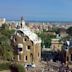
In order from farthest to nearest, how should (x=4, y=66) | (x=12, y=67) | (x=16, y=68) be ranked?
(x=4, y=66) < (x=12, y=67) < (x=16, y=68)

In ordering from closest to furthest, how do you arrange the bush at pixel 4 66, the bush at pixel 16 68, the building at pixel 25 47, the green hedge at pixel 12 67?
the bush at pixel 16 68
the green hedge at pixel 12 67
the bush at pixel 4 66
the building at pixel 25 47

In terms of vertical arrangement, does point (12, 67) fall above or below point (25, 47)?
below

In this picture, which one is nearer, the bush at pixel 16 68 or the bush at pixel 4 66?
the bush at pixel 16 68

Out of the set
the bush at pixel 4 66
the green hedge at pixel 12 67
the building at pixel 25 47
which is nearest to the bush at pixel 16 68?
the green hedge at pixel 12 67

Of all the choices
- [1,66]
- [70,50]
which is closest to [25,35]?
[70,50]

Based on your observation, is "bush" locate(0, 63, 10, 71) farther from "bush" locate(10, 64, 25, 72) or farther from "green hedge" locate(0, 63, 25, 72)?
"bush" locate(10, 64, 25, 72)

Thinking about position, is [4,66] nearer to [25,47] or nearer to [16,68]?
[16,68]

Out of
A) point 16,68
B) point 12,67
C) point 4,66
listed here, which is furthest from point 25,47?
point 16,68

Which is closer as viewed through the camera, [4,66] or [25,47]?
[4,66]

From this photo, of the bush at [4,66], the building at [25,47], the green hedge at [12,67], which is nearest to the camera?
the green hedge at [12,67]

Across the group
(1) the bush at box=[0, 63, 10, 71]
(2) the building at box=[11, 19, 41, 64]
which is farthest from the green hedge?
(2) the building at box=[11, 19, 41, 64]

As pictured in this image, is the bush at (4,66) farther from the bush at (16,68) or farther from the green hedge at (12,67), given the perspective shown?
the bush at (16,68)

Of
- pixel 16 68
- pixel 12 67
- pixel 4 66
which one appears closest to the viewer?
pixel 16 68

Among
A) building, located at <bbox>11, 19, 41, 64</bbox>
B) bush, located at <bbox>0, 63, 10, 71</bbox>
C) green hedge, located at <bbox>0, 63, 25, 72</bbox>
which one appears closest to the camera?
green hedge, located at <bbox>0, 63, 25, 72</bbox>
